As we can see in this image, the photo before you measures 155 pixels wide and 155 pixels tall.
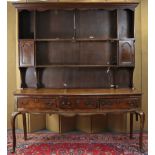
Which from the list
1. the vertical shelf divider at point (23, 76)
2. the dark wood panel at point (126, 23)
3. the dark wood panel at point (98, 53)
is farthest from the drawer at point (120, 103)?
the vertical shelf divider at point (23, 76)

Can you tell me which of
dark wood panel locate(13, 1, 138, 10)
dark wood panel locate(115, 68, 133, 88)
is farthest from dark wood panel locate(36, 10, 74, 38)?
dark wood panel locate(115, 68, 133, 88)

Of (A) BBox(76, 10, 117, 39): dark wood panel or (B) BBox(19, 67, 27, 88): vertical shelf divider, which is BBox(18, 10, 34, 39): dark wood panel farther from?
(A) BBox(76, 10, 117, 39): dark wood panel

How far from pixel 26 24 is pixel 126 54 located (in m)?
1.59

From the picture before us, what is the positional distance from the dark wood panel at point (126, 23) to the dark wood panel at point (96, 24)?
9 centimetres

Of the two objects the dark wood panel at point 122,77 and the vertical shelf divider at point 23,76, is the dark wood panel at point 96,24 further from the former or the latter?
the vertical shelf divider at point 23,76

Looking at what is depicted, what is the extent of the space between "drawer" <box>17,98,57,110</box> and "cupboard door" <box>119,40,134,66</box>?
1177 millimetres

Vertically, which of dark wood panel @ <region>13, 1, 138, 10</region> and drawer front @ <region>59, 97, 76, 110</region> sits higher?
dark wood panel @ <region>13, 1, 138, 10</region>

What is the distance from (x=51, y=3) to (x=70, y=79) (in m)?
1.16

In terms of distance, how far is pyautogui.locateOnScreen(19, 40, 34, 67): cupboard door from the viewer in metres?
3.20

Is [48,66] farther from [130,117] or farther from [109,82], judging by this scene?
[130,117]

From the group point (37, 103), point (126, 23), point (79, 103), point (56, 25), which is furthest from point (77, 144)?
point (126, 23)

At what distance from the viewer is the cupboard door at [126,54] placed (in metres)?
3.17

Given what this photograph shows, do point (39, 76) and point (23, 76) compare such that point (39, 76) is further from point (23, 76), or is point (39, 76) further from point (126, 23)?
point (126, 23)
